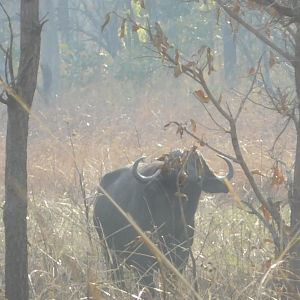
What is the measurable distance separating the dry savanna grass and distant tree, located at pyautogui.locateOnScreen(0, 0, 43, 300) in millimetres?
158

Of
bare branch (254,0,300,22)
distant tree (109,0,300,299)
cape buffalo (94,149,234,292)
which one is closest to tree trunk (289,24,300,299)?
distant tree (109,0,300,299)

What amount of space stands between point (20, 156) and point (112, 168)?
6953 millimetres

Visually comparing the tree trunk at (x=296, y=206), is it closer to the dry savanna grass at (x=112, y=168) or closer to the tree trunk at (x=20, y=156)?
the dry savanna grass at (x=112, y=168)

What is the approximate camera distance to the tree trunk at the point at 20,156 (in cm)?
412

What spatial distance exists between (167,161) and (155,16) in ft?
75.5

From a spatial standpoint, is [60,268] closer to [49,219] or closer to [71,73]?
[49,219]

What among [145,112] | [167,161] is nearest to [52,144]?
[145,112]

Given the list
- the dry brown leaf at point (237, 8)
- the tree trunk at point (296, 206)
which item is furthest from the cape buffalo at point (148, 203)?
the dry brown leaf at point (237, 8)

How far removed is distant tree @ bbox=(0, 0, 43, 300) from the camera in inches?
162

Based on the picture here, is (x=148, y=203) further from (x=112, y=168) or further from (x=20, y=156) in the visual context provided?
(x=112, y=168)

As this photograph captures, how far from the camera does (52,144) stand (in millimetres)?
15461

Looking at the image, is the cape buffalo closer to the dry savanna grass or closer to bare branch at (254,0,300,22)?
the dry savanna grass

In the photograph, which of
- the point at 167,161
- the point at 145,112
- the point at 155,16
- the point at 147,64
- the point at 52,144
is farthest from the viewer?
the point at 155,16

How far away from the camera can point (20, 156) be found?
4.16 metres
